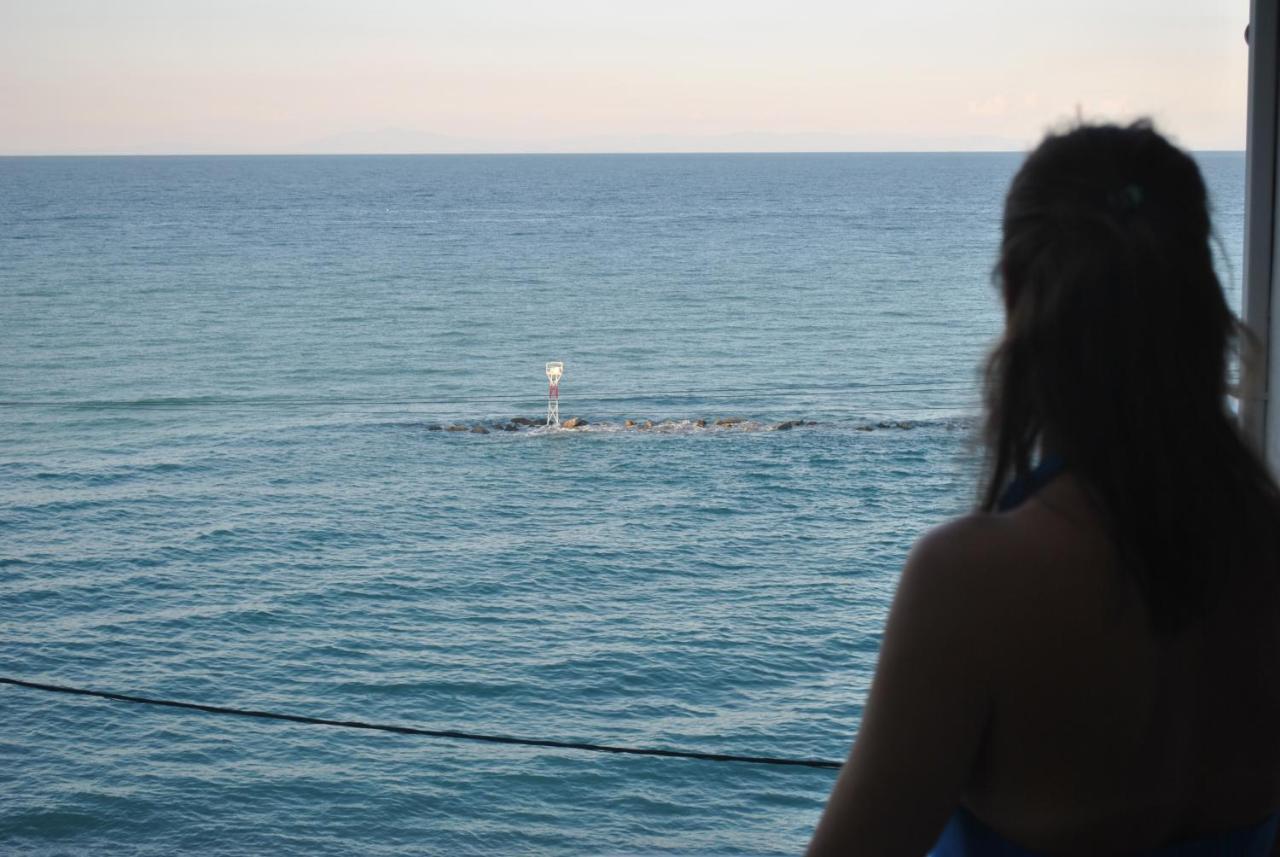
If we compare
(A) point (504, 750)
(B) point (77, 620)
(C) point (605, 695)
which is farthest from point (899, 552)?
(B) point (77, 620)

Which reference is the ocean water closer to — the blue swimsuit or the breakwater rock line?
the blue swimsuit

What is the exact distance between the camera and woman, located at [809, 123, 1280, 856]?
50cm

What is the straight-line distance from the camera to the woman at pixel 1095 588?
495 millimetres

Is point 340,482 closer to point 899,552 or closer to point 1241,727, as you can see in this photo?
point 899,552

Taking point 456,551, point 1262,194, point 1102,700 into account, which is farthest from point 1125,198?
point 456,551

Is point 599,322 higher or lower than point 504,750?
higher

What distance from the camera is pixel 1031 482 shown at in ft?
1.76

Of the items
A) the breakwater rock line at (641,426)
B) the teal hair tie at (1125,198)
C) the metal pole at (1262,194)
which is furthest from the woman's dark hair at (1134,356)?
the breakwater rock line at (641,426)

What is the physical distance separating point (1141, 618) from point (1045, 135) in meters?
0.21

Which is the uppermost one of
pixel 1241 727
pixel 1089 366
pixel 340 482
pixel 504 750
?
pixel 1089 366

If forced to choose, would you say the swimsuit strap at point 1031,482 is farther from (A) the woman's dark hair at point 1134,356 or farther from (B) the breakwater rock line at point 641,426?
(B) the breakwater rock line at point 641,426

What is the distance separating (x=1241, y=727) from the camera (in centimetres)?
55

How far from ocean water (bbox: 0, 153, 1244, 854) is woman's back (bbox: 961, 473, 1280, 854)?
0.29ft

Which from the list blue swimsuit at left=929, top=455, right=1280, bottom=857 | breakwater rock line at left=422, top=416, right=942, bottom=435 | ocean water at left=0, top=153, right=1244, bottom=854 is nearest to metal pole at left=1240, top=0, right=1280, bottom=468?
ocean water at left=0, top=153, right=1244, bottom=854
